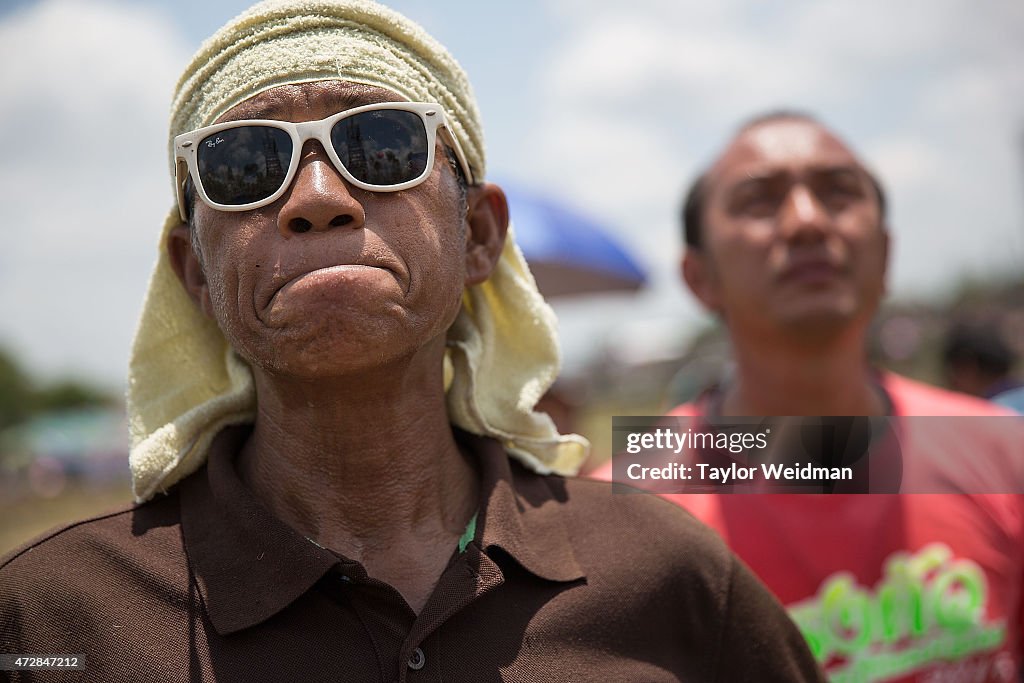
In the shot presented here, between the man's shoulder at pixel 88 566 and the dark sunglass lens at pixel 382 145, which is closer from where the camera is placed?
the man's shoulder at pixel 88 566

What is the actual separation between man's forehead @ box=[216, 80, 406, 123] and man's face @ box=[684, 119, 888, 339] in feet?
5.67

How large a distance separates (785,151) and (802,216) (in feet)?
0.97

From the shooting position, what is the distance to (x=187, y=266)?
1.93 m

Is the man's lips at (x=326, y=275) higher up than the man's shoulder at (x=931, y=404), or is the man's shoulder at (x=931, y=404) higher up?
the man's lips at (x=326, y=275)

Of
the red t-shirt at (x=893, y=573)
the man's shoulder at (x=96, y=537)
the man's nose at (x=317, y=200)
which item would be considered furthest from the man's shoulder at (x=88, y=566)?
the red t-shirt at (x=893, y=573)

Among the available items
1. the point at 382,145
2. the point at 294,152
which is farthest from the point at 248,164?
the point at 382,145

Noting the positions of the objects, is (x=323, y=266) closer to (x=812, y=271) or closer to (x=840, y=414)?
(x=812, y=271)

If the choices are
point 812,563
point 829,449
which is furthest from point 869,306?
point 812,563

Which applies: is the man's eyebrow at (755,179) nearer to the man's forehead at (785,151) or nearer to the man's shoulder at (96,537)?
the man's forehead at (785,151)

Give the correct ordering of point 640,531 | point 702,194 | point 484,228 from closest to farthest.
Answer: point 640,531 → point 484,228 → point 702,194

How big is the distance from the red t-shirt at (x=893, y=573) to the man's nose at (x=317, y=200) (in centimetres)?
144

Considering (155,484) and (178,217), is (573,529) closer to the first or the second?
(155,484)

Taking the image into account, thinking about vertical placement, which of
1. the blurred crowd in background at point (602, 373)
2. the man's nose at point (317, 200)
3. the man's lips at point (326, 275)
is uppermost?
the man's nose at point (317, 200)

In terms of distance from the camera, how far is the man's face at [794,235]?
2.88 meters
